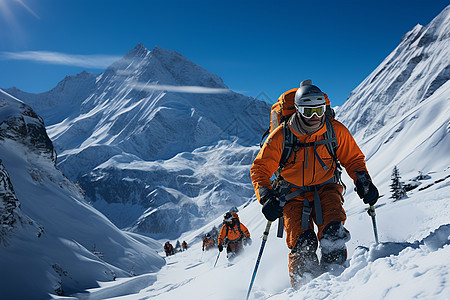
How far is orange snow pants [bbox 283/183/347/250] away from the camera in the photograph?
431 centimetres

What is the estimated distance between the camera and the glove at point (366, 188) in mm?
4570

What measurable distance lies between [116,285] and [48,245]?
3999mm

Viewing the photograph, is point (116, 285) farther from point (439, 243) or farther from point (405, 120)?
point (405, 120)

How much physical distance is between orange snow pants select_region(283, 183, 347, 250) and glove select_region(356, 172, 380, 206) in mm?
293

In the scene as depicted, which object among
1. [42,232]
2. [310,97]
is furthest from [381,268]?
[42,232]

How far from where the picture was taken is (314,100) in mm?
4383

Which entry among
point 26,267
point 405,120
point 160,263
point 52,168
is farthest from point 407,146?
point 26,267

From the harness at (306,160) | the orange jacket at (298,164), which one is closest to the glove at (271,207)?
the orange jacket at (298,164)

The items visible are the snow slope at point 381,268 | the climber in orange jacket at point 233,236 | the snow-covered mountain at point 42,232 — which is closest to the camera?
the snow slope at point 381,268

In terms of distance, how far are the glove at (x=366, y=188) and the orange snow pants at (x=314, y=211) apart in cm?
29

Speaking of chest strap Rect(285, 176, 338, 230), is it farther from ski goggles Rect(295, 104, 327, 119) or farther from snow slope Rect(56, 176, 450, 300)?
ski goggles Rect(295, 104, 327, 119)

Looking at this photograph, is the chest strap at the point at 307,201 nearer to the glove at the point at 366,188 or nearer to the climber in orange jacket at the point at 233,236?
the glove at the point at 366,188

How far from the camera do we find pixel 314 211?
4.59 meters

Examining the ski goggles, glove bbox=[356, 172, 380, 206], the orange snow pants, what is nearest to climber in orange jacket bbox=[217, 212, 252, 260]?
the orange snow pants
